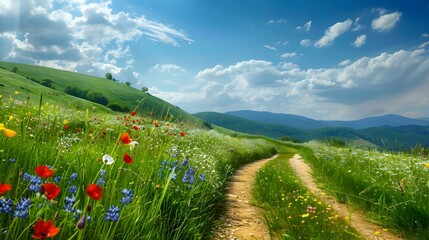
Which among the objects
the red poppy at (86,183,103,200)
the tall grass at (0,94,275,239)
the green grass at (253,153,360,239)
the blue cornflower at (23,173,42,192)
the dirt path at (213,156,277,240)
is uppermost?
the red poppy at (86,183,103,200)

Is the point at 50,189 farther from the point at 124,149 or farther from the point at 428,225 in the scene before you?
the point at 428,225

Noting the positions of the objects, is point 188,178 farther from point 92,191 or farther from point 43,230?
point 43,230

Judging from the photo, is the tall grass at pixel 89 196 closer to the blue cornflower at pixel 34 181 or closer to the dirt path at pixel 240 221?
the blue cornflower at pixel 34 181

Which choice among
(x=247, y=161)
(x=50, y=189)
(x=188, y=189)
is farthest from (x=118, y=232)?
(x=247, y=161)

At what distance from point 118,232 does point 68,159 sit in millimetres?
2048

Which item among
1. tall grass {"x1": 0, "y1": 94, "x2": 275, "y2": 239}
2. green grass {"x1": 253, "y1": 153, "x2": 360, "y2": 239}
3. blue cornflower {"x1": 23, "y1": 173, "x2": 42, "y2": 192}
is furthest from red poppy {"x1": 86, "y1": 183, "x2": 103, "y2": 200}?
green grass {"x1": 253, "y1": 153, "x2": 360, "y2": 239}

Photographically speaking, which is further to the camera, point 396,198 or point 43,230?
point 396,198

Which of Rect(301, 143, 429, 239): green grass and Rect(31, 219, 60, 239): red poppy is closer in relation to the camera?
Rect(31, 219, 60, 239): red poppy

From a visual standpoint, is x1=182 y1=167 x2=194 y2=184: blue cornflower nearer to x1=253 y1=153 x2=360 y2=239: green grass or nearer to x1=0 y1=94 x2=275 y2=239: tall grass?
x1=0 y1=94 x2=275 y2=239: tall grass

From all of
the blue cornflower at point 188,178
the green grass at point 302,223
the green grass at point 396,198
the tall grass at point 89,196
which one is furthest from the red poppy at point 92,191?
the blue cornflower at point 188,178

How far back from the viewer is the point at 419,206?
20.2 feet

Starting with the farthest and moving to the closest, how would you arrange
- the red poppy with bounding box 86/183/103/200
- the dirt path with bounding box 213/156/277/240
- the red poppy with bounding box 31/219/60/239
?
1. the dirt path with bounding box 213/156/277/240
2. the red poppy with bounding box 86/183/103/200
3. the red poppy with bounding box 31/219/60/239

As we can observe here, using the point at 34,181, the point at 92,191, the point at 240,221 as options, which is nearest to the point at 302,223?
the point at 240,221

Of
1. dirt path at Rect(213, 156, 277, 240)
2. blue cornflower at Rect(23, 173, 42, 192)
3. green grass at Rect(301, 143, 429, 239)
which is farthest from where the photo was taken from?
green grass at Rect(301, 143, 429, 239)
